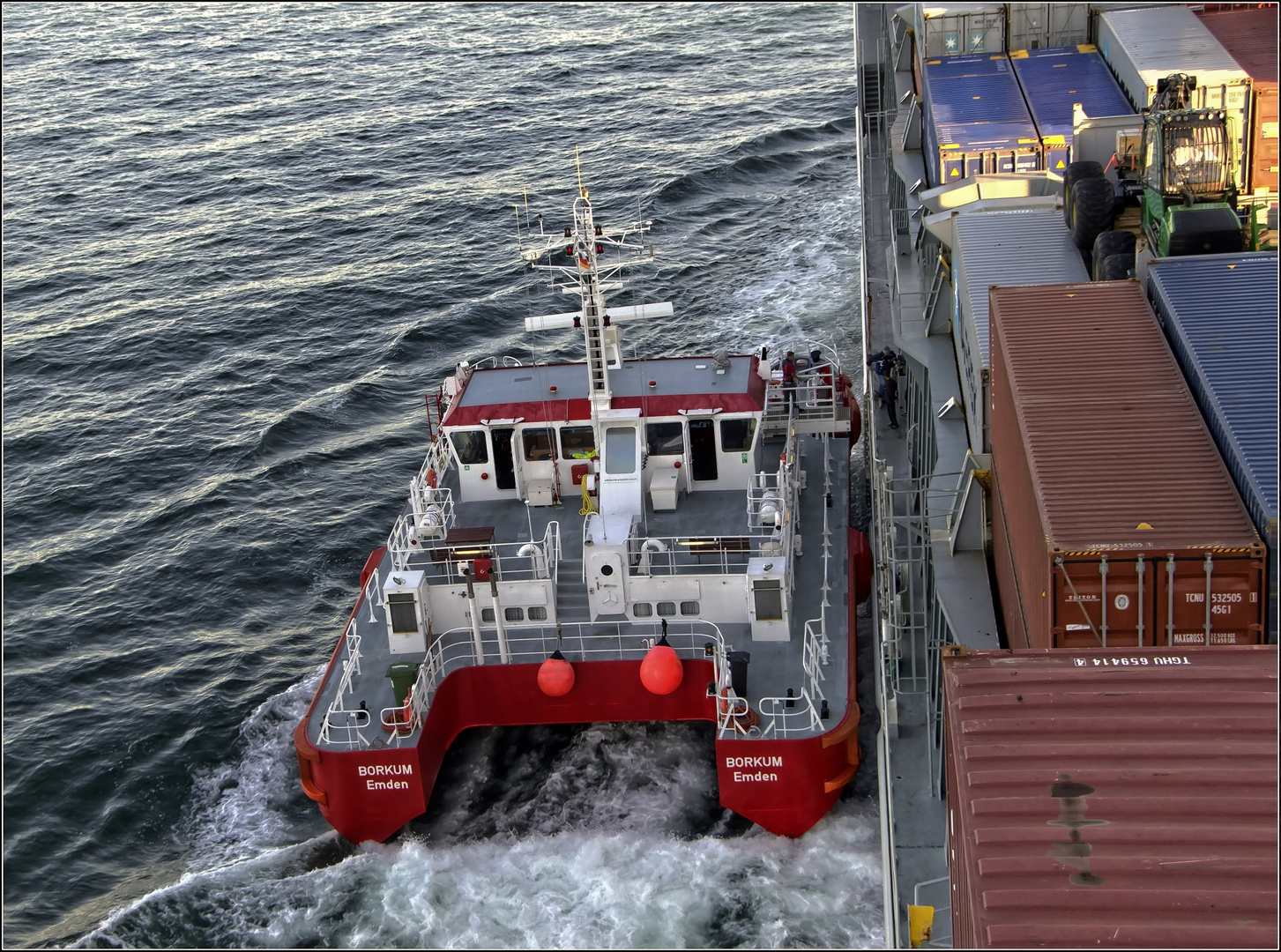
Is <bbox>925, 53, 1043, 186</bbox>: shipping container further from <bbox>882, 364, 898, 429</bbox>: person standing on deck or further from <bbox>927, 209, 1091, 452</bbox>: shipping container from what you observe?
<bbox>882, 364, 898, 429</bbox>: person standing on deck

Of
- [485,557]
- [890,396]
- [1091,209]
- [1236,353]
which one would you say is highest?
[1091,209]

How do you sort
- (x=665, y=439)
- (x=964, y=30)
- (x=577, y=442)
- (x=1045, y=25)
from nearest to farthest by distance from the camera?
(x=665, y=439) → (x=577, y=442) → (x=964, y=30) → (x=1045, y=25)

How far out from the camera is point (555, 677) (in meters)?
24.2

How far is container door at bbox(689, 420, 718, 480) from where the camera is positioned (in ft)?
91.4

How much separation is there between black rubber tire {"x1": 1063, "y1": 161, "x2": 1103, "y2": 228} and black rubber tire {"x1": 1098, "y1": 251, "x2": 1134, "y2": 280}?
12.5ft

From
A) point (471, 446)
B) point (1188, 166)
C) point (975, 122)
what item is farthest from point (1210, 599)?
point (975, 122)

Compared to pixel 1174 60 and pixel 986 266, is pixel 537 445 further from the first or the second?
pixel 1174 60

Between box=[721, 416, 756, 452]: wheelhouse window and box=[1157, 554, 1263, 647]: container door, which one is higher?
box=[1157, 554, 1263, 647]: container door

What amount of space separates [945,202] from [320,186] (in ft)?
103

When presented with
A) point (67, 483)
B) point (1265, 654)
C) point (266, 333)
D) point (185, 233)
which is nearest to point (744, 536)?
point (1265, 654)

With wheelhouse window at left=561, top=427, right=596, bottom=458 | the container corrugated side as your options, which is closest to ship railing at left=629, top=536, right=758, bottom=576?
wheelhouse window at left=561, top=427, right=596, bottom=458

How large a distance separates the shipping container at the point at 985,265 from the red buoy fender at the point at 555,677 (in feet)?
29.5

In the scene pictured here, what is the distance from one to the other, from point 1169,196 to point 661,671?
1419 cm

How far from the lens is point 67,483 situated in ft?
123
